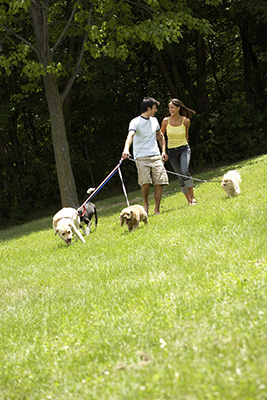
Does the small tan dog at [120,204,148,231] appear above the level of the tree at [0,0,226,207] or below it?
below

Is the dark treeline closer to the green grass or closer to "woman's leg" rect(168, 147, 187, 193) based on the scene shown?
"woman's leg" rect(168, 147, 187, 193)

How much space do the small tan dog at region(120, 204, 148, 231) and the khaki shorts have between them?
1170 millimetres

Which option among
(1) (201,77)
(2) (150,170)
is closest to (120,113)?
(1) (201,77)

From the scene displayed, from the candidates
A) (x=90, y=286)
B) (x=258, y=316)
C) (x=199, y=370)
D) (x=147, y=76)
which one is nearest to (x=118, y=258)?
(x=90, y=286)

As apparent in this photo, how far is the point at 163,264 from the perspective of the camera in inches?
217

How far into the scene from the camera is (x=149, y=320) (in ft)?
13.0

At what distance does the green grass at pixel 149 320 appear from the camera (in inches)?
118

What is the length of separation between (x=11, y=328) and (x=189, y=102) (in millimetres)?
21318

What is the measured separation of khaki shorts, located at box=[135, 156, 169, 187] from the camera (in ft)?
30.9

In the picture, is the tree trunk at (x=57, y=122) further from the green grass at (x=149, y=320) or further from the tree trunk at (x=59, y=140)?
the green grass at (x=149, y=320)

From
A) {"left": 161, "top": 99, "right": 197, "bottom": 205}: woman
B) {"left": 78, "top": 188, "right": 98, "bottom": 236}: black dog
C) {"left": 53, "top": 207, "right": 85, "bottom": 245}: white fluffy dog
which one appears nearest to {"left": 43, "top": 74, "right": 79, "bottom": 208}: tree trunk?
{"left": 78, "top": 188, "right": 98, "bottom": 236}: black dog

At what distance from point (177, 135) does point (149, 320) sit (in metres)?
6.20

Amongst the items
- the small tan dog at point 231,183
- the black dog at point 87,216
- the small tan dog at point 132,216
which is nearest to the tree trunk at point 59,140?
the black dog at point 87,216

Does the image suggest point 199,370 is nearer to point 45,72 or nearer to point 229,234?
point 229,234
